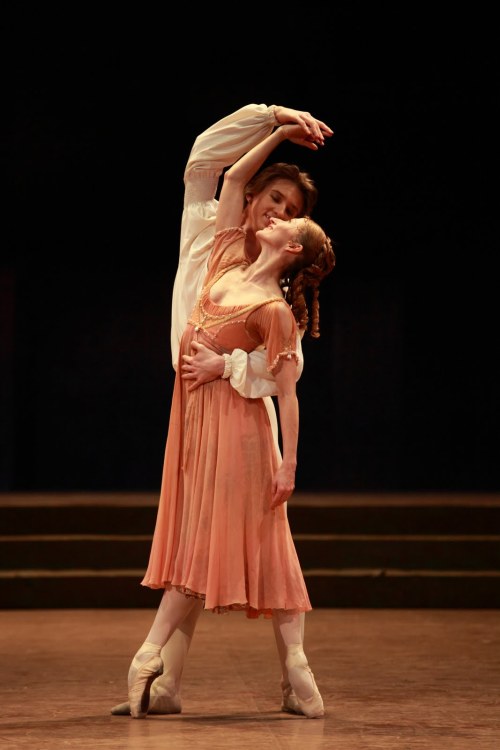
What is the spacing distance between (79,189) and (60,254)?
0.39 m

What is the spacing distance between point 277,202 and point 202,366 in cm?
51

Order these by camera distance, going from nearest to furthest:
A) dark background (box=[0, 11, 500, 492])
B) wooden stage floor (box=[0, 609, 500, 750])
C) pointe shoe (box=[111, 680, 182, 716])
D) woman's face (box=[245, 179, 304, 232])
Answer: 1. wooden stage floor (box=[0, 609, 500, 750])
2. pointe shoe (box=[111, 680, 182, 716])
3. woman's face (box=[245, 179, 304, 232])
4. dark background (box=[0, 11, 500, 492])

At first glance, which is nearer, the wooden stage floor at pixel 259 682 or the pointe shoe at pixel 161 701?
the wooden stage floor at pixel 259 682

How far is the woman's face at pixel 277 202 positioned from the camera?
3.55 meters

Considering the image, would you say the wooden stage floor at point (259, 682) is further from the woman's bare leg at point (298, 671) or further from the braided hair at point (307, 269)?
the braided hair at point (307, 269)

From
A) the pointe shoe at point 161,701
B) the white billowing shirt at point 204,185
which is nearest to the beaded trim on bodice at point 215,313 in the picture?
the white billowing shirt at point 204,185

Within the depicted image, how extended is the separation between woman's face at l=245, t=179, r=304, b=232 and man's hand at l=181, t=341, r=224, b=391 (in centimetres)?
39

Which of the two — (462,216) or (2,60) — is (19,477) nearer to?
(2,60)

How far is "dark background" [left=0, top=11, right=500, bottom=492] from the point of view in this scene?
23.5ft

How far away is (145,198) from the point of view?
287 inches

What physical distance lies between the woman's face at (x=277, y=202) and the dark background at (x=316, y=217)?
3.64 m

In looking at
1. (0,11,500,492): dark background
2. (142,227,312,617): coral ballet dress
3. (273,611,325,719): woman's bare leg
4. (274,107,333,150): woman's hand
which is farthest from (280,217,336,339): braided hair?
(0,11,500,492): dark background

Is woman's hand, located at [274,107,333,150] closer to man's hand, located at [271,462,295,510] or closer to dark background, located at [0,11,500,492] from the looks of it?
man's hand, located at [271,462,295,510]

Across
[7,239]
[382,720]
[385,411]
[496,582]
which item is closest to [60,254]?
[7,239]
